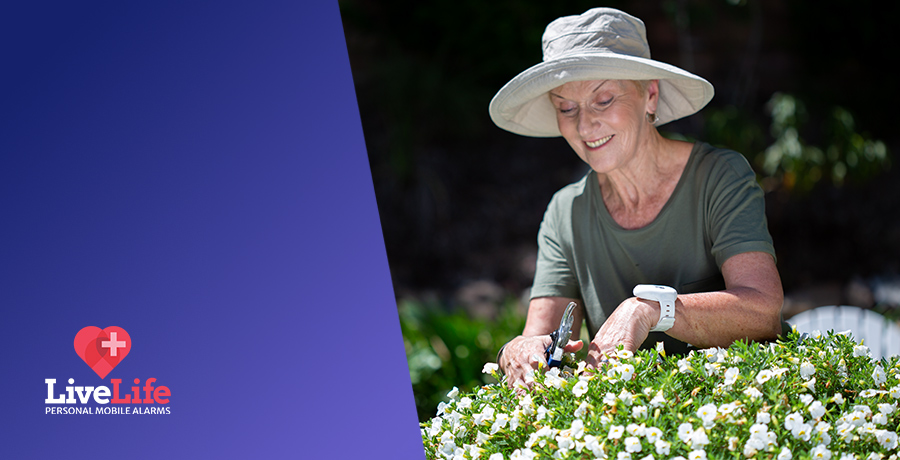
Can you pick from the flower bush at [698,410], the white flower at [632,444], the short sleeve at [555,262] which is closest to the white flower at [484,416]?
the flower bush at [698,410]

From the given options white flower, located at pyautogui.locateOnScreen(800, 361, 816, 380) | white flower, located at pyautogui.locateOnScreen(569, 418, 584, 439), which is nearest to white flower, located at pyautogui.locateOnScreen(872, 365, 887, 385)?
white flower, located at pyautogui.locateOnScreen(800, 361, 816, 380)

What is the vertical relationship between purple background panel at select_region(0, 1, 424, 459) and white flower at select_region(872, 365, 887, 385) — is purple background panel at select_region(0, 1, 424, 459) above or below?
above

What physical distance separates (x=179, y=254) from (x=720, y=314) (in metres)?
1.39

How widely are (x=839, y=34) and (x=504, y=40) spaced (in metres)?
3.40

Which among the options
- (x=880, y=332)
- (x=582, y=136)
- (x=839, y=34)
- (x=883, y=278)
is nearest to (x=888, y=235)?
(x=883, y=278)

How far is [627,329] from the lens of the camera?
1.73 metres

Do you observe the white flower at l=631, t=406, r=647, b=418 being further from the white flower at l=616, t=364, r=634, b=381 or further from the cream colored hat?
the cream colored hat

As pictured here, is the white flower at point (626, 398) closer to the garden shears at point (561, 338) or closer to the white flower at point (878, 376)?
the garden shears at point (561, 338)

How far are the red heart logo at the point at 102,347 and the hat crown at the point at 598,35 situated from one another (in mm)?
1361

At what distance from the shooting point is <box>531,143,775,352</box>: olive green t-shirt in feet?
6.52

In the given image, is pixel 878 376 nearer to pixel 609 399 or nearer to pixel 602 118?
pixel 609 399

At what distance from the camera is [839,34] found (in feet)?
Result: 24.0

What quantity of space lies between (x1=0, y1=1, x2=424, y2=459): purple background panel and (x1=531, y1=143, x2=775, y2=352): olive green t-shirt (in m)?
0.70

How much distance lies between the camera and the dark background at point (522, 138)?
22.4 ft
